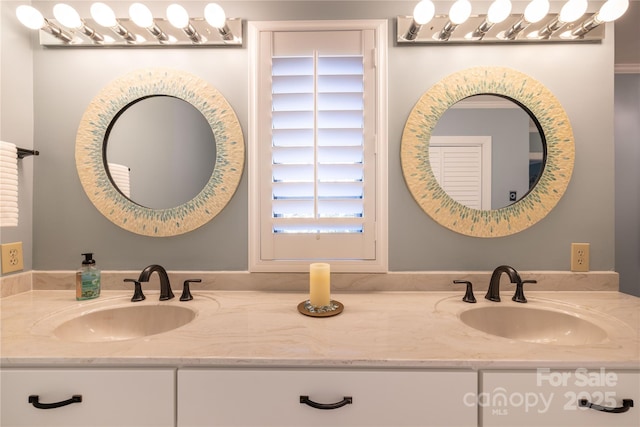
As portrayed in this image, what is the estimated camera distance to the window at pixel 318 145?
1.24m

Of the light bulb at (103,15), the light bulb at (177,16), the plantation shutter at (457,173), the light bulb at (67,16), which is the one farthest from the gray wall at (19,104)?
the plantation shutter at (457,173)

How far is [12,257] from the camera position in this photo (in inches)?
47.4

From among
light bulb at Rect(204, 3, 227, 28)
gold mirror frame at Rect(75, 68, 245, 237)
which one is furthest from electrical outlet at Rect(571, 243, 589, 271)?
light bulb at Rect(204, 3, 227, 28)

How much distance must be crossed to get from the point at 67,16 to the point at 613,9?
2.10 m

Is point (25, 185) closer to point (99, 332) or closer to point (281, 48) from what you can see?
point (99, 332)

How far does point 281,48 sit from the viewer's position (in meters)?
1.25

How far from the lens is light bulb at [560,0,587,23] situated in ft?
3.59

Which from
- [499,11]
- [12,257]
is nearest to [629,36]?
[499,11]

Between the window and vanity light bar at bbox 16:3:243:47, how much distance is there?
120mm

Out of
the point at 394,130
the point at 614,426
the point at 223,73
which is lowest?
the point at 614,426

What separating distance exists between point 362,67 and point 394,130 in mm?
306

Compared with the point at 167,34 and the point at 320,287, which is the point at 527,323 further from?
the point at 167,34

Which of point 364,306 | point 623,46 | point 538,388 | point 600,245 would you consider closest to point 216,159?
point 364,306

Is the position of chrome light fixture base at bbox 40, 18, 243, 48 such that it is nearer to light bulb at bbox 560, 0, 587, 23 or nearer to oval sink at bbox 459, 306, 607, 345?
light bulb at bbox 560, 0, 587, 23
